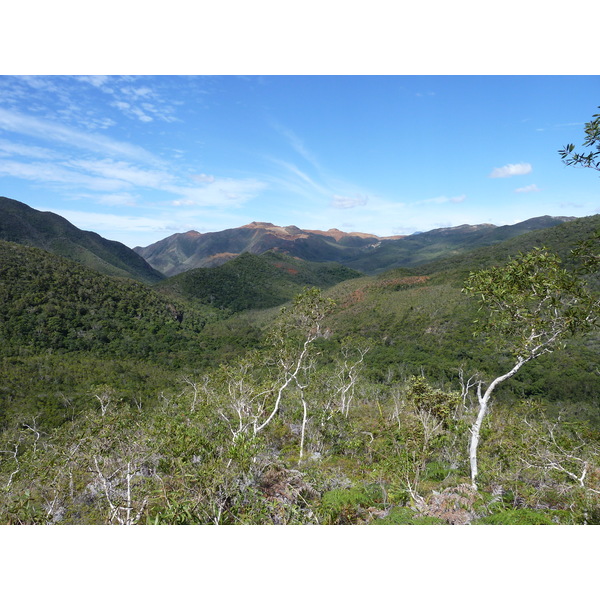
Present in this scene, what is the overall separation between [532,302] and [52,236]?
16005cm

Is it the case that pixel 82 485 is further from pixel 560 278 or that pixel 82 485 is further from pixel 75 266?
pixel 75 266

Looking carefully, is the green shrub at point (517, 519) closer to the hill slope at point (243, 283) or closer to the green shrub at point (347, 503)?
the green shrub at point (347, 503)

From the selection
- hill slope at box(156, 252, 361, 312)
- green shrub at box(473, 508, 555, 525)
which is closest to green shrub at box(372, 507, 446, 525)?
green shrub at box(473, 508, 555, 525)

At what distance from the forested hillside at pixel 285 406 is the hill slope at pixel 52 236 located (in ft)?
133

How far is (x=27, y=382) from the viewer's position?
1254 inches

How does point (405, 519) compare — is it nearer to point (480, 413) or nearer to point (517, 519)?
point (517, 519)

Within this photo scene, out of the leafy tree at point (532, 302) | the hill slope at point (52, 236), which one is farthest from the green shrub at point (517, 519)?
the hill slope at point (52, 236)

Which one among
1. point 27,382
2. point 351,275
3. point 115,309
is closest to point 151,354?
point 115,309

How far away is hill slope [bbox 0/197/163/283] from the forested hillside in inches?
1597

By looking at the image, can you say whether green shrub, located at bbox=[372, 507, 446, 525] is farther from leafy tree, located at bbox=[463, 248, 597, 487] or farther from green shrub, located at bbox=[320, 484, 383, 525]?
leafy tree, located at bbox=[463, 248, 597, 487]

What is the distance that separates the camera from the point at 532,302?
6480mm

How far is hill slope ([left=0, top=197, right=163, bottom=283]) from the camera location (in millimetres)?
116812

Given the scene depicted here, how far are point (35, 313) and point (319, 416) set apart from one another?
158 ft

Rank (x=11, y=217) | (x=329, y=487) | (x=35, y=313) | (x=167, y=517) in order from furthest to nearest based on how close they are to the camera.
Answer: (x=11, y=217), (x=35, y=313), (x=329, y=487), (x=167, y=517)
